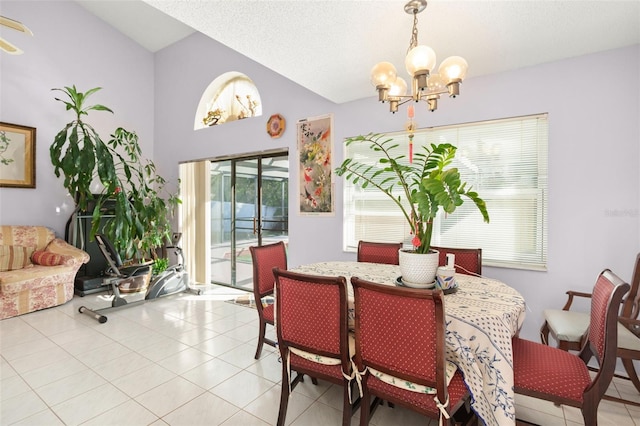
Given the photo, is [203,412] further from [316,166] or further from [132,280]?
[132,280]

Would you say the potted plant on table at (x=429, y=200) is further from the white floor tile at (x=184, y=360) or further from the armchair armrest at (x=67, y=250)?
the armchair armrest at (x=67, y=250)

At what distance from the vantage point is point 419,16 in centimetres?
210

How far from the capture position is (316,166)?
3.93m

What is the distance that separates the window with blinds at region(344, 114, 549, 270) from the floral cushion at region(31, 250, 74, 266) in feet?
14.7

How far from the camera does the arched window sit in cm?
A: 472

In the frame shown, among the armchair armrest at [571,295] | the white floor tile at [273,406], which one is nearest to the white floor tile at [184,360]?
the white floor tile at [273,406]

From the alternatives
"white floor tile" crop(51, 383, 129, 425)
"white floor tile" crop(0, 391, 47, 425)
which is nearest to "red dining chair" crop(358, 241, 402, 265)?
"white floor tile" crop(51, 383, 129, 425)

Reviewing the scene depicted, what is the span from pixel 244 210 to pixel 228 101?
1.77 m

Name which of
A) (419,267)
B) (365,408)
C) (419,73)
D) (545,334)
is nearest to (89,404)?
(365,408)

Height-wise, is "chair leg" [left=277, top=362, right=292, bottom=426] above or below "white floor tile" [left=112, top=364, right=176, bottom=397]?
above

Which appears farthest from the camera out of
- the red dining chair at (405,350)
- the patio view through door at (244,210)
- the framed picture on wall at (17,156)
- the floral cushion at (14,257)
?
the patio view through door at (244,210)

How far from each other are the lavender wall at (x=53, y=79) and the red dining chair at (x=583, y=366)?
6072mm

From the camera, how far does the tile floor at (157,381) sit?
6.44ft

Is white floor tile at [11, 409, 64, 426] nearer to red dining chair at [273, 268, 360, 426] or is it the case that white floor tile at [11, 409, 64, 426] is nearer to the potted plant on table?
red dining chair at [273, 268, 360, 426]
